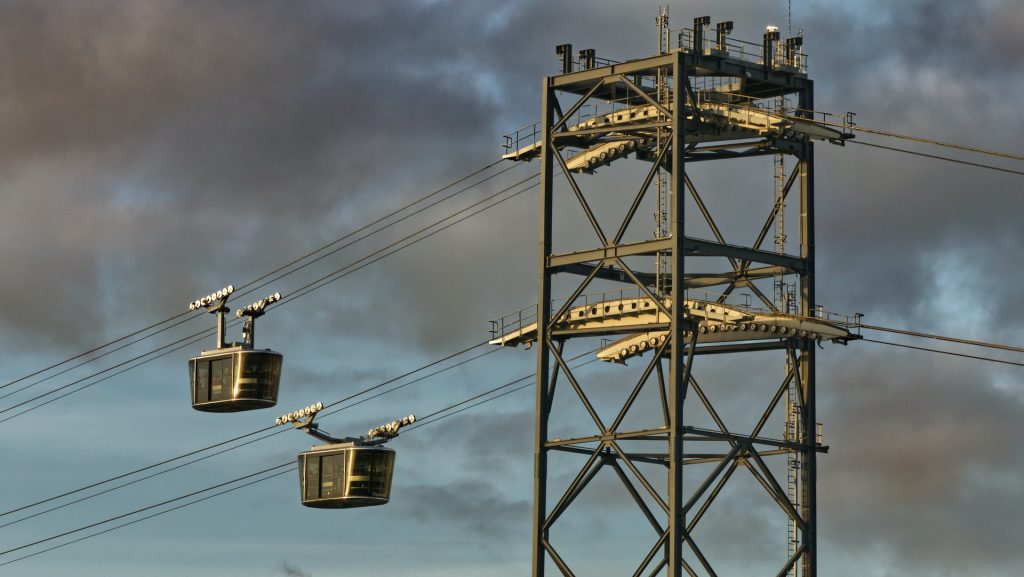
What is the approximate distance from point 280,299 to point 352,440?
6.67 m

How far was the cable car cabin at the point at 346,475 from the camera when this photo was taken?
100125mm

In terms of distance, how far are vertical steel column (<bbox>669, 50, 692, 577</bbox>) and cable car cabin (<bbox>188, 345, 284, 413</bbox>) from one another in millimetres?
17017

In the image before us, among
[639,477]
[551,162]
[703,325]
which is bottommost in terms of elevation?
[639,477]

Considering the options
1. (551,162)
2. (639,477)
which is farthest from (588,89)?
(639,477)

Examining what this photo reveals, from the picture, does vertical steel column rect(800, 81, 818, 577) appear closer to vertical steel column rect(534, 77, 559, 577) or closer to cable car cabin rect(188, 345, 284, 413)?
vertical steel column rect(534, 77, 559, 577)

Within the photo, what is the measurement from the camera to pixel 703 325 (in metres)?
95.0

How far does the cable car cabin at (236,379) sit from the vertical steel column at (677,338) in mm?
17017

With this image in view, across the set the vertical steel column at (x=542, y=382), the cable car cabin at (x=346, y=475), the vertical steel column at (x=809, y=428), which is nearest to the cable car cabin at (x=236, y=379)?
the cable car cabin at (x=346, y=475)

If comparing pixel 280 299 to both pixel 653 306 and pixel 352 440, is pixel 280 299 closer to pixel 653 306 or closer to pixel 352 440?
pixel 352 440

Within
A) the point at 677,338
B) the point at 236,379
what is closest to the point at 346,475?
the point at 236,379

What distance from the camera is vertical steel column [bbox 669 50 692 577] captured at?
9200 centimetres

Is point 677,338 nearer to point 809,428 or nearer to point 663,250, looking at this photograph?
point 663,250

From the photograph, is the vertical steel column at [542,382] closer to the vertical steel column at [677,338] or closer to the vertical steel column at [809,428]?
the vertical steel column at [677,338]

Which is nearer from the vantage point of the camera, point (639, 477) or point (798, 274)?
point (639, 477)
